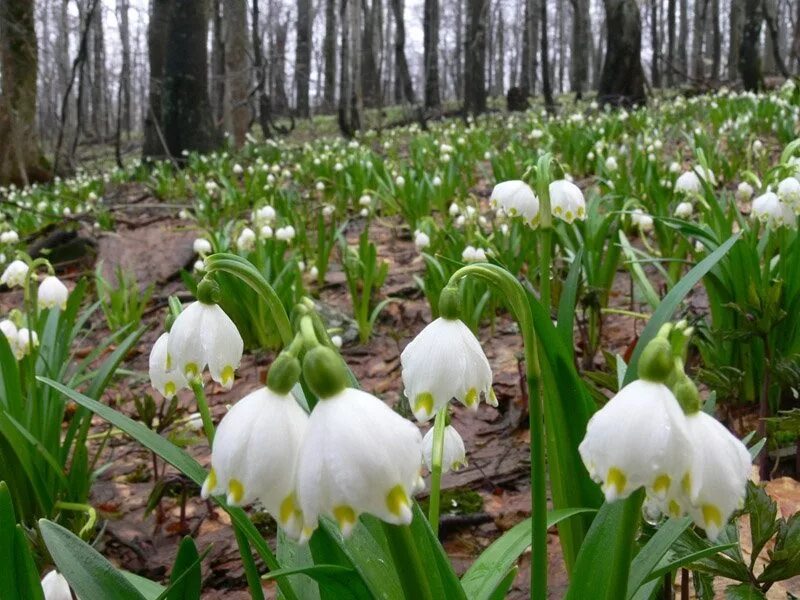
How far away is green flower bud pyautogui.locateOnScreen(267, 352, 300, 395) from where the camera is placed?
72 cm

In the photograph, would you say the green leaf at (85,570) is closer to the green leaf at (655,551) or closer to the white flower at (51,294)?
the green leaf at (655,551)

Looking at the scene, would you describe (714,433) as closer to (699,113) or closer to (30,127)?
(699,113)

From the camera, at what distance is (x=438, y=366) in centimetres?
93

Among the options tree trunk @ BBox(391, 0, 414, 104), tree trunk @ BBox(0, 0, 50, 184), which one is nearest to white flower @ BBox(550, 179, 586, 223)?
tree trunk @ BBox(0, 0, 50, 184)

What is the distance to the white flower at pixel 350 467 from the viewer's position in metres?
0.67

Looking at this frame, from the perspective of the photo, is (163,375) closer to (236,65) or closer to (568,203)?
(568,203)

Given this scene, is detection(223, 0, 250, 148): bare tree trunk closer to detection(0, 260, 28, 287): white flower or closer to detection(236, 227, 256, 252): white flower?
detection(236, 227, 256, 252): white flower

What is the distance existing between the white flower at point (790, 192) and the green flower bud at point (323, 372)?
6.42 feet

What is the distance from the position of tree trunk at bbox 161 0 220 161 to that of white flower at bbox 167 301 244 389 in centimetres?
1067

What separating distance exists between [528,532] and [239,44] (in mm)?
14664

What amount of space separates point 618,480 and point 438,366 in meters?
0.28

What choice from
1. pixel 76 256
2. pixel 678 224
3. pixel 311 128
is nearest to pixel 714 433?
pixel 678 224

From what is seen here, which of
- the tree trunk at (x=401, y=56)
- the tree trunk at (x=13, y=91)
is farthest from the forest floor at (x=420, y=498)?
the tree trunk at (x=401, y=56)

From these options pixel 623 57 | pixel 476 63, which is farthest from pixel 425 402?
pixel 476 63
